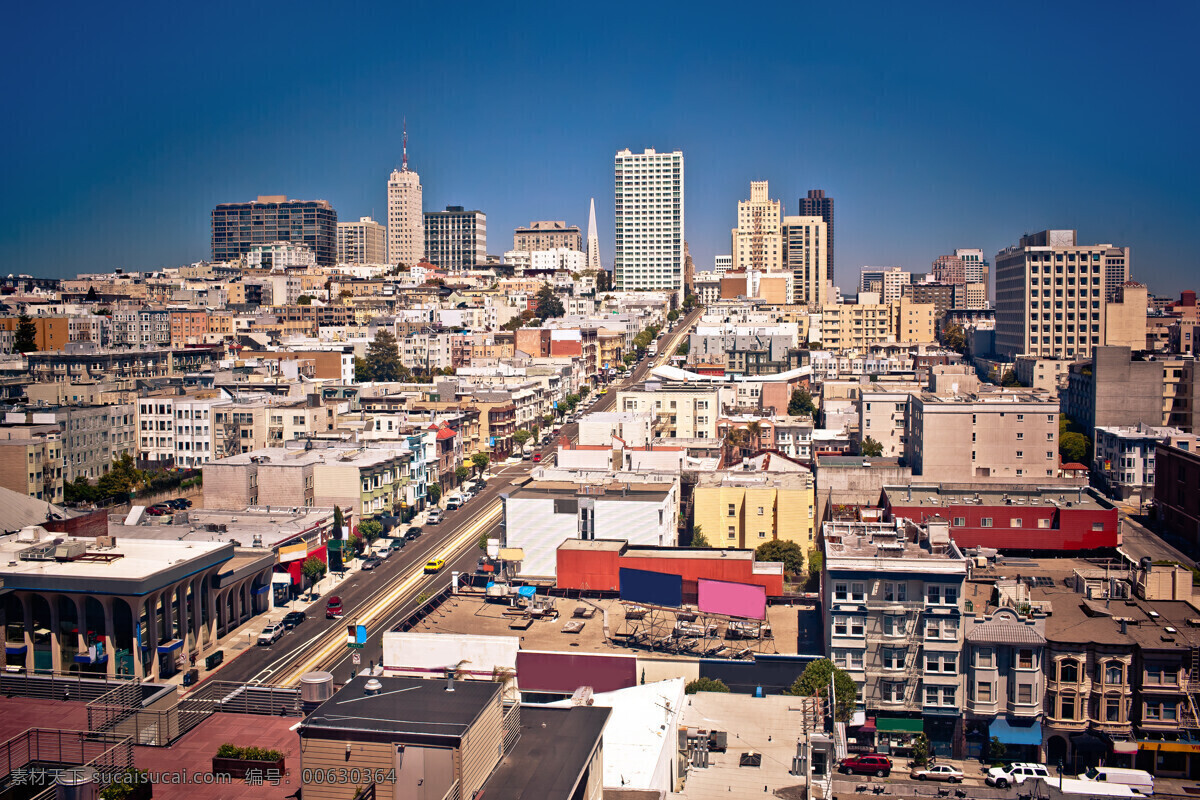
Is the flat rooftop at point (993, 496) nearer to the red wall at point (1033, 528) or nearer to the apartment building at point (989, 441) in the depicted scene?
the red wall at point (1033, 528)

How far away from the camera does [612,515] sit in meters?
46.3

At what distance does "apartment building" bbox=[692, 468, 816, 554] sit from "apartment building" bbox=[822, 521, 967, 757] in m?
15.5

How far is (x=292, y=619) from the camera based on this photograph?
42.8 m

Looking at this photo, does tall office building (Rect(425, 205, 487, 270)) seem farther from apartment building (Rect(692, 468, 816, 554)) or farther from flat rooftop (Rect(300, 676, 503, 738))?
flat rooftop (Rect(300, 676, 503, 738))

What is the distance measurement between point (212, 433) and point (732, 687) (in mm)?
45644

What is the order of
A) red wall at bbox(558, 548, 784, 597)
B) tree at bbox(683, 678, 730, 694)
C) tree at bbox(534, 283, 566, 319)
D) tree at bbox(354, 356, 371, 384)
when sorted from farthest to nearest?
tree at bbox(534, 283, 566, 319), tree at bbox(354, 356, 371, 384), red wall at bbox(558, 548, 784, 597), tree at bbox(683, 678, 730, 694)

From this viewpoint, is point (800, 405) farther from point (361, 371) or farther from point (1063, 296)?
point (361, 371)

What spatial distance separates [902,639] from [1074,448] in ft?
138

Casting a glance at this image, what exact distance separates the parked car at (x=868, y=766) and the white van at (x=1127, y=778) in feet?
17.2

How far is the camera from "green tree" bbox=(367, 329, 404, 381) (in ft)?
314

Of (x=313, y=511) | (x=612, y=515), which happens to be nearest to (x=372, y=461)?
(x=313, y=511)

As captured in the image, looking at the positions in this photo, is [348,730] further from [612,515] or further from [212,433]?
[212,433]

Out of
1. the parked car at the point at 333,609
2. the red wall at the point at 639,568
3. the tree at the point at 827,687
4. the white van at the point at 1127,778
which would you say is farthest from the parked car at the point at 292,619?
the white van at the point at 1127,778

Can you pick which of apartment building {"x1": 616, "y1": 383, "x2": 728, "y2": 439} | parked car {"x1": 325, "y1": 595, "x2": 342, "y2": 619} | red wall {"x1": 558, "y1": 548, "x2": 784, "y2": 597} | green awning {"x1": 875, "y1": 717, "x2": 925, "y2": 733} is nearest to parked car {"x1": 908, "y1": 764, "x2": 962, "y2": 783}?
green awning {"x1": 875, "y1": 717, "x2": 925, "y2": 733}
